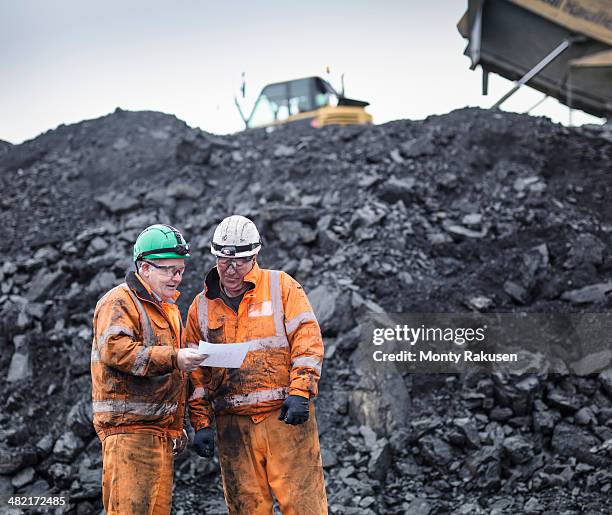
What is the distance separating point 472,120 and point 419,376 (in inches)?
199

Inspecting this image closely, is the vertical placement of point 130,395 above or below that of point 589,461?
above

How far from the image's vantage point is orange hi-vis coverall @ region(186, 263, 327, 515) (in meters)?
3.37

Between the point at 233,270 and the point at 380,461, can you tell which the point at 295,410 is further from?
the point at 380,461

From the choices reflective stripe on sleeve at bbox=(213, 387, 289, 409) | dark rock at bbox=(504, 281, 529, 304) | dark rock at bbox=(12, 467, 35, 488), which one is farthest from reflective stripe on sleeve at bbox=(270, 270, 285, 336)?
dark rock at bbox=(504, 281, 529, 304)

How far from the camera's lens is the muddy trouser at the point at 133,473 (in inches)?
119

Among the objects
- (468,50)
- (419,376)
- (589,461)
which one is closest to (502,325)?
(419,376)

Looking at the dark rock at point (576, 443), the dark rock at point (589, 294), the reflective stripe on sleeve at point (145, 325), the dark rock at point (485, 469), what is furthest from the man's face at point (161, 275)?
the dark rock at point (589, 294)

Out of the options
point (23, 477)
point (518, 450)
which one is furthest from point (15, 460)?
point (518, 450)

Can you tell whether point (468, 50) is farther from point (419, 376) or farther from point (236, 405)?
point (236, 405)

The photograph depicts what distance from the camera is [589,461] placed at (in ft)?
17.3

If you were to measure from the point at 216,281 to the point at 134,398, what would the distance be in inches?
30.6

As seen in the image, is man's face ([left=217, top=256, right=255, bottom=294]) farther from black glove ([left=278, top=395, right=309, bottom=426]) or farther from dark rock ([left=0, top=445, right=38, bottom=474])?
dark rock ([left=0, top=445, right=38, bottom=474])

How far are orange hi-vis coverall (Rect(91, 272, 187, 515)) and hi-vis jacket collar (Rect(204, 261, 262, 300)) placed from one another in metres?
0.34

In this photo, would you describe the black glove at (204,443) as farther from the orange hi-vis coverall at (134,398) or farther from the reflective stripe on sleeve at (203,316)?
the reflective stripe on sleeve at (203,316)
